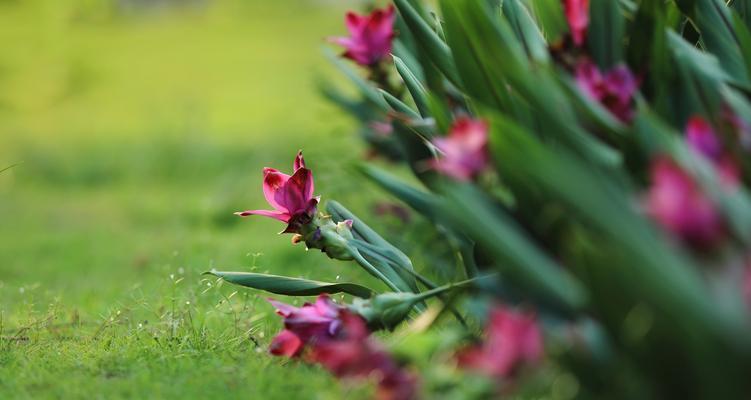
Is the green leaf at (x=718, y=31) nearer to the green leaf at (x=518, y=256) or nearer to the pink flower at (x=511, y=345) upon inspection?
the green leaf at (x=518, y=256)

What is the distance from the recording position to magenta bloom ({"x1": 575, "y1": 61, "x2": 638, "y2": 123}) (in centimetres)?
147

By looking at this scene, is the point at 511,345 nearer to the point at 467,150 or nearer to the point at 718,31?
the point at 467,150

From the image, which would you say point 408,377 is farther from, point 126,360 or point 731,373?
point 126,360

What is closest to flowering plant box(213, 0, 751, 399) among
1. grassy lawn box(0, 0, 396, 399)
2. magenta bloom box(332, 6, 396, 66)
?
grassy lawn box(0, 0, 396, 399)

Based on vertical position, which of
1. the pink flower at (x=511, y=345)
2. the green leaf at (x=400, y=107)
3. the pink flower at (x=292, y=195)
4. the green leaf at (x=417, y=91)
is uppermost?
the pink flower at (x=511, y=345)

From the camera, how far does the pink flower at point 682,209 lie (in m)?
1.04

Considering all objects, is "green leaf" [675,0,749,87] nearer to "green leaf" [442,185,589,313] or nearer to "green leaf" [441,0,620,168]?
"green leaf" [441,0,620,168]

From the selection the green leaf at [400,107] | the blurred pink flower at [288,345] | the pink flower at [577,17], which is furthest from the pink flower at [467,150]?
the green leaf at [400,107]

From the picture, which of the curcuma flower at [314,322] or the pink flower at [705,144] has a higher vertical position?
the pink flower at [705,144]

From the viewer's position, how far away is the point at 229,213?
191 inches

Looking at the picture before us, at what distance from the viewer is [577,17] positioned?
1599 millimetres

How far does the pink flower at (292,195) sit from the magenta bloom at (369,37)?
2.04 ft

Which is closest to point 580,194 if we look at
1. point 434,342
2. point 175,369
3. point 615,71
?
point 434,342

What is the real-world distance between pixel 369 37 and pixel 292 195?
75 cm
